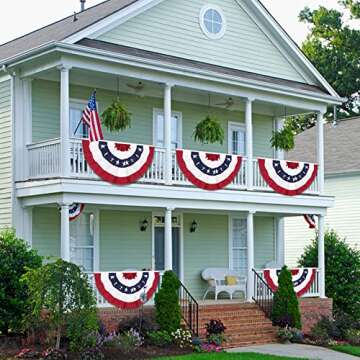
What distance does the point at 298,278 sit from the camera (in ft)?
82.6

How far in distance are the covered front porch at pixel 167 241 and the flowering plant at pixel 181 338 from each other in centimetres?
184

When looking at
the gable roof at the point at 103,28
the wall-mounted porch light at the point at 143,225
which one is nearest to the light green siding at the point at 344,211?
the gable roof at the point at 103,28

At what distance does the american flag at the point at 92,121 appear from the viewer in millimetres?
20969

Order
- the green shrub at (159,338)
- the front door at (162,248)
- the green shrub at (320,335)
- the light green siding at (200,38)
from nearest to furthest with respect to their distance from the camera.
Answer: the green shrub at (159,338), the green shrub at (320,335), the light green siding at (200,38), the front door at (162,248)

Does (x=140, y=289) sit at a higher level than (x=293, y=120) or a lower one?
lower

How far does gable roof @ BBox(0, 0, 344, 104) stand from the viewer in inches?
875

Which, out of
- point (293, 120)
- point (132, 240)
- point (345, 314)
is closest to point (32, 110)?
point (132, 240)

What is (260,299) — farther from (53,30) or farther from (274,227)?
(53,30)

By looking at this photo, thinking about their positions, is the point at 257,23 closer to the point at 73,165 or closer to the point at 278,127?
the point at 278,127

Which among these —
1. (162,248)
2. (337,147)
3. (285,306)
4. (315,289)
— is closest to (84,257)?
(162,248)

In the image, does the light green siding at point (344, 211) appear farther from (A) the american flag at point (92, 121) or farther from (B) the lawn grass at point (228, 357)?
(A) the american flag at point (92, 121)

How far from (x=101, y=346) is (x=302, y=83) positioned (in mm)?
12763

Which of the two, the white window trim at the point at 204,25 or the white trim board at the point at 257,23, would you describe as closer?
the white trim board at the point at 257,23

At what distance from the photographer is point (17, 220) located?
71.9ft
